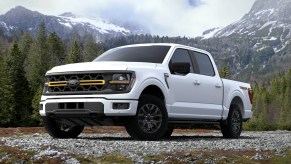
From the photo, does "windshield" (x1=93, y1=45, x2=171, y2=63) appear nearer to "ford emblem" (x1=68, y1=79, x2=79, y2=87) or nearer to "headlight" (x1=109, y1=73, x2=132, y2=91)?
"headlight" (x1=109, y1=73, x2=132, y2=91)

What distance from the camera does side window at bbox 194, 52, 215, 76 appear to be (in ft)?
38.6

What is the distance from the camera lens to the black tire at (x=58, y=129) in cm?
988

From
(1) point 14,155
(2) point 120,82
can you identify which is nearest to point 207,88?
(2) point 120,82

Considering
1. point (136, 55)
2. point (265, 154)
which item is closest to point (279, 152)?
point (265, 154)

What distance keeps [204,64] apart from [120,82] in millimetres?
3846

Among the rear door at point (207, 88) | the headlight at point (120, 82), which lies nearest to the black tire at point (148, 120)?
the headlight at point (120, 82)

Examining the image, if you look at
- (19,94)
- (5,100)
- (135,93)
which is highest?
(135,93)

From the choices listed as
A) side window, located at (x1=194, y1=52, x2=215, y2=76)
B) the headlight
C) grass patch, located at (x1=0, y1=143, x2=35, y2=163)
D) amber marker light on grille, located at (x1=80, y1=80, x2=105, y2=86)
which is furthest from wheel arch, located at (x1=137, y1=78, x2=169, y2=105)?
grass patch, located at (x1=0, y1=143, x2=35, y2=163)

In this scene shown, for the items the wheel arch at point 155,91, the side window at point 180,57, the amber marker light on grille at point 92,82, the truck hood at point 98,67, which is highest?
the side window at point 180,57

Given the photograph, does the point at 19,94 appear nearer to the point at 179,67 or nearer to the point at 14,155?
the point at 179,67

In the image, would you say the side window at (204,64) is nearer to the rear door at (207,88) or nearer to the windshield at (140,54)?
the rear door at (207,88)

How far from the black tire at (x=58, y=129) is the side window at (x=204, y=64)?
11.6 ft

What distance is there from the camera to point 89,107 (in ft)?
28.8

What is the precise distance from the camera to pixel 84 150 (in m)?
6.70
